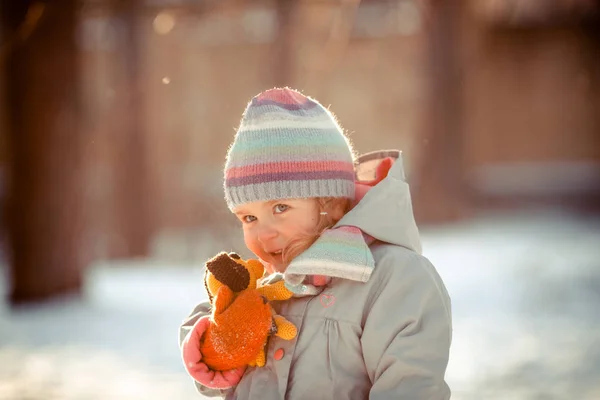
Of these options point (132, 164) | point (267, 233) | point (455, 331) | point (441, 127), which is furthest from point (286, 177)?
point (441, 127)

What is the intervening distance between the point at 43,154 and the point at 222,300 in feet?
16.4

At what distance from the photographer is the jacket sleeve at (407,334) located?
1.78 meters

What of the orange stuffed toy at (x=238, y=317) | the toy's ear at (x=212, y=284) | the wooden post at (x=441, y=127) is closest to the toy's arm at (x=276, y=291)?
the orange stuffed toy at (x=238, y=317)

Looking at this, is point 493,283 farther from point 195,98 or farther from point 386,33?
point 195,98

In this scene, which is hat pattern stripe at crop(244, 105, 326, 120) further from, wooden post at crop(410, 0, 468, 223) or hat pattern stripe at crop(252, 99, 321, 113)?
wooden post at crop(410, 0, 468, 223)

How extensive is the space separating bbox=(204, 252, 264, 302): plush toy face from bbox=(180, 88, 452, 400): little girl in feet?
0.21

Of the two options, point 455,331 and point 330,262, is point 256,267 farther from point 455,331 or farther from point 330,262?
point 455,331

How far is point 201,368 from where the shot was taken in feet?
6.43

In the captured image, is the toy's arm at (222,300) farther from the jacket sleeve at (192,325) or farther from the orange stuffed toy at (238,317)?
the jacket sleeve at (192,325)

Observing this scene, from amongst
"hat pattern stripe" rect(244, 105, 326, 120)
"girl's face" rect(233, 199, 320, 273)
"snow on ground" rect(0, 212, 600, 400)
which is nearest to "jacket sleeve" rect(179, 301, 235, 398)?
"girl's face" rect(233, 199, 320, 273)

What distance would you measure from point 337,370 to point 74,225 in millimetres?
5108

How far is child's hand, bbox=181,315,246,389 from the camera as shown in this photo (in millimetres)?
1946

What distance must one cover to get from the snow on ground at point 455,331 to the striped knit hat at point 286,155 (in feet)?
6.48

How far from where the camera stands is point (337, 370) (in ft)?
6.19
